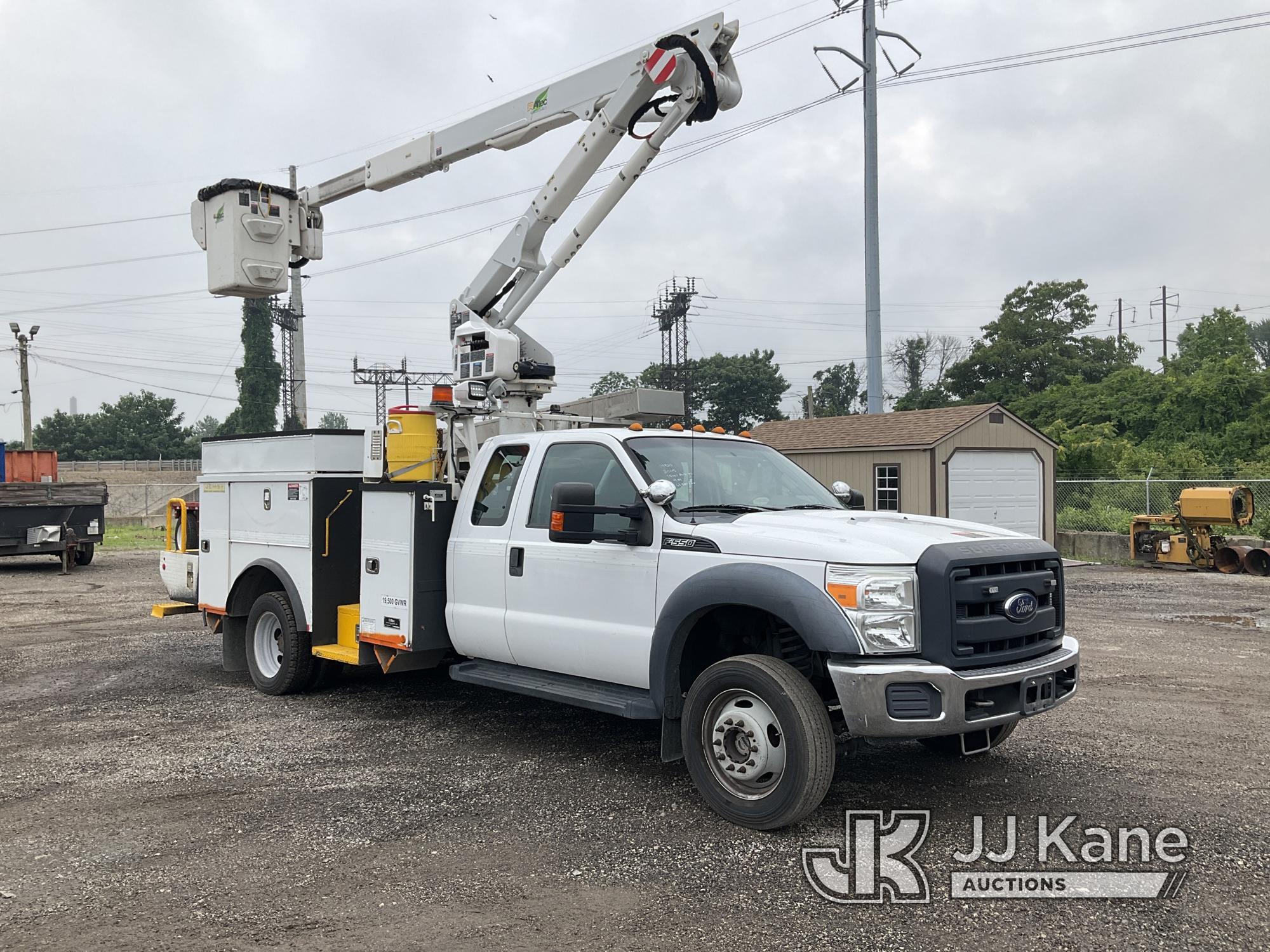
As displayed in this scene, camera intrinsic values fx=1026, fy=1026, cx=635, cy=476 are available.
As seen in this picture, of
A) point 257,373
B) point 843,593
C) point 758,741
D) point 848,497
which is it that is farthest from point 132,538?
point 257,373

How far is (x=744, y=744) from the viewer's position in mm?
5078

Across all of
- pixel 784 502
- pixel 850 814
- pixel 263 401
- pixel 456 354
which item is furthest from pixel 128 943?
pixel 263 401

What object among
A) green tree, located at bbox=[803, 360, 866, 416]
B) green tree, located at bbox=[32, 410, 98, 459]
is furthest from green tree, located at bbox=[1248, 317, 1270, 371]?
green tree, located at bbox=[32, 410, 98, 459]

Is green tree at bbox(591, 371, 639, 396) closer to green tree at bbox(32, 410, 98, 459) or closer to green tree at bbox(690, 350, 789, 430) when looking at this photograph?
green tree at bbox(690, 350, 789, 430)

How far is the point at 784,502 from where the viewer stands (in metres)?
6.20

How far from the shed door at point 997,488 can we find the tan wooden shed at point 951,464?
15 mm

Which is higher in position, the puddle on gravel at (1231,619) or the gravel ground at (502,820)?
the gravel ground at (502,820)

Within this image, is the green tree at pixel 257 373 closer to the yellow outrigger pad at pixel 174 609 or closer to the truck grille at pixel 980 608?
the yellow outrigger pad at pixel 174 609

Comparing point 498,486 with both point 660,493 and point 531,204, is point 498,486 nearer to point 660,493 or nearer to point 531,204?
point 660,493

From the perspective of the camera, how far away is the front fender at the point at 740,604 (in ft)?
15.6

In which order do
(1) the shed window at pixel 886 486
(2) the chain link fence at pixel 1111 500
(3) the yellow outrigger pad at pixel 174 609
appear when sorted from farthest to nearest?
(2) the chain link fence at pixel 1111 500 → (1) the shed window at pixel 886 486 → (3) the yellow outrigger pad at pixel 174 609

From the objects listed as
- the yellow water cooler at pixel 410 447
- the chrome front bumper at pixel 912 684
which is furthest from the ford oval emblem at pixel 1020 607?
the yellow water cooler at pixel 410 447

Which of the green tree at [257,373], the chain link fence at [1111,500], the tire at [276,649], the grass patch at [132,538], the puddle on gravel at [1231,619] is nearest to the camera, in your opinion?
the tire at [276,649]

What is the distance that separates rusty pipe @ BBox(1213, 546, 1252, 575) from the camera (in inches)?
769
